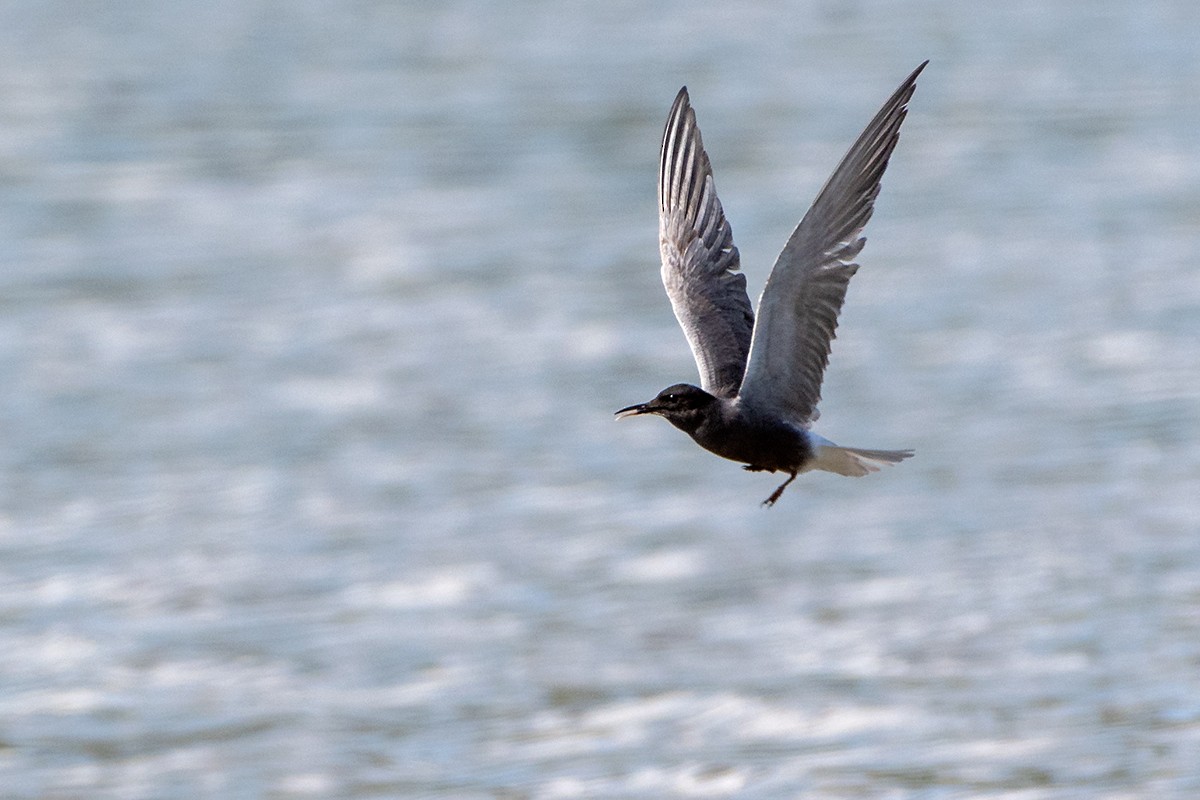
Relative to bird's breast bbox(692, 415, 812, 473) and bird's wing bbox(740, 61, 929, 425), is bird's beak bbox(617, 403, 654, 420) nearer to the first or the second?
bird's breast bbox(692, 415, 812, 473)

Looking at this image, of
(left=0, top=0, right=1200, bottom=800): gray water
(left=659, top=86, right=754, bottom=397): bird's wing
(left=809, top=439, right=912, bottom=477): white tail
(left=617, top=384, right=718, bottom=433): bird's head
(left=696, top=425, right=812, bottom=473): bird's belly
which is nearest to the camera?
(left=809, top=439, right=912, bottom=477): white tail

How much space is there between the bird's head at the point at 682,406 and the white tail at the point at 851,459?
468 mm

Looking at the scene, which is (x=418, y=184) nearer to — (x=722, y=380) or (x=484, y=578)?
(x=484, y=578)

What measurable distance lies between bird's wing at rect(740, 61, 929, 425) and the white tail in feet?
0.63

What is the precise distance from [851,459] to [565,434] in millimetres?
13731

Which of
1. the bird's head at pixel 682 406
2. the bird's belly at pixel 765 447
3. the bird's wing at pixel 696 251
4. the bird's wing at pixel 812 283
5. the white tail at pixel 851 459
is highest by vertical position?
the bird's wing at pixel 696 251

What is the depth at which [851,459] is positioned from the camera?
790cm

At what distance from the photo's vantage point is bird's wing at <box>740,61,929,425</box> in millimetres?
7824

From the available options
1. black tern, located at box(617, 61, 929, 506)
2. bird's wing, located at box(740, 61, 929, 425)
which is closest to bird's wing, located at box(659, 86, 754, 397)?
black tern, located at box(617, 61, 929, 506)

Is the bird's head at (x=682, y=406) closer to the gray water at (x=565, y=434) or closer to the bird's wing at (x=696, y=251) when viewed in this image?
the bird's wing at (x=696, y=251)

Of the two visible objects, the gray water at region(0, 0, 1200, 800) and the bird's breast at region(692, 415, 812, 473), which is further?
the gray water at region(0, 0, 1200, 800)

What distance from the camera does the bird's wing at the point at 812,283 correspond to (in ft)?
25.7

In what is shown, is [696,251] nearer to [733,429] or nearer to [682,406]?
[733,429]

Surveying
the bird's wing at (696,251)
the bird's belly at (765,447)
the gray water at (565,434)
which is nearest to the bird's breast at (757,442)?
the bird's belly at (765,447)
